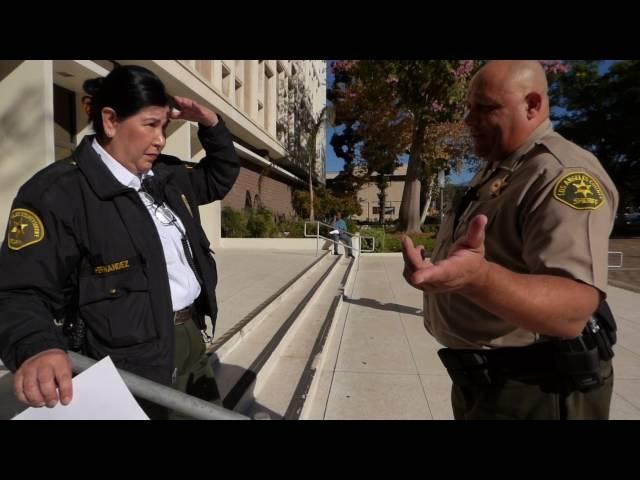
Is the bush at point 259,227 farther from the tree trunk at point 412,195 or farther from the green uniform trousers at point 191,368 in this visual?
the green uniform trousers at point 191,368

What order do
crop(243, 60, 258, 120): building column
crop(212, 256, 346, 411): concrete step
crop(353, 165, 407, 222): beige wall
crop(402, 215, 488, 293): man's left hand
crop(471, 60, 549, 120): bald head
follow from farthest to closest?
1. crop(353, 165, 407, 222): beige wall
2. crop(243, 60, 258, 120): building column
3. crop(212, 256, 346, 411): concrete step
4. crop(471, 60, 549, 120): bald head
5. crop(402, 215, 488, 293): man's left hand

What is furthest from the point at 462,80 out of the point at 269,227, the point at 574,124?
the point at 574,124

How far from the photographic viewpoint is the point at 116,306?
1.30m

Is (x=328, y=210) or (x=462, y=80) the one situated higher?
(x=462, y=80)

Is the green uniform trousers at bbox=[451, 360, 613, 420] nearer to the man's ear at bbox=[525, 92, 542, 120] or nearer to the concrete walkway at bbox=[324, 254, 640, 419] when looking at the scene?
the man's ear at bbox=[525, 92, 542, 120]

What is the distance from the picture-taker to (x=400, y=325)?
5.25 m

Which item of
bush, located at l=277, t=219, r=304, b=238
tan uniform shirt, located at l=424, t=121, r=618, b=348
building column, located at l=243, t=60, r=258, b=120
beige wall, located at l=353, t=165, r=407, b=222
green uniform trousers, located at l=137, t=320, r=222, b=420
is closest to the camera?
tan uniform shirt, located at l=424, t=121, r=618, b=348

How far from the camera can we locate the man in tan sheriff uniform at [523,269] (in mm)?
871

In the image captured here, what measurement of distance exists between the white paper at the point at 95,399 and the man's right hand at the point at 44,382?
0.07 ft

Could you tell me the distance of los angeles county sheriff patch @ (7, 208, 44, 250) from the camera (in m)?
1.17

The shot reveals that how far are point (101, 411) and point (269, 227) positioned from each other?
14624 mm

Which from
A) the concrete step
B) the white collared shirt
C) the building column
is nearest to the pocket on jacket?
the white collared shirt

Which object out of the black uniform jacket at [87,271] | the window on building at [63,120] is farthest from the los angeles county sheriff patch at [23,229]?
the window on building at [63,120]

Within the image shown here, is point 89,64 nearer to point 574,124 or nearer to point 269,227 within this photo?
point 269,227
